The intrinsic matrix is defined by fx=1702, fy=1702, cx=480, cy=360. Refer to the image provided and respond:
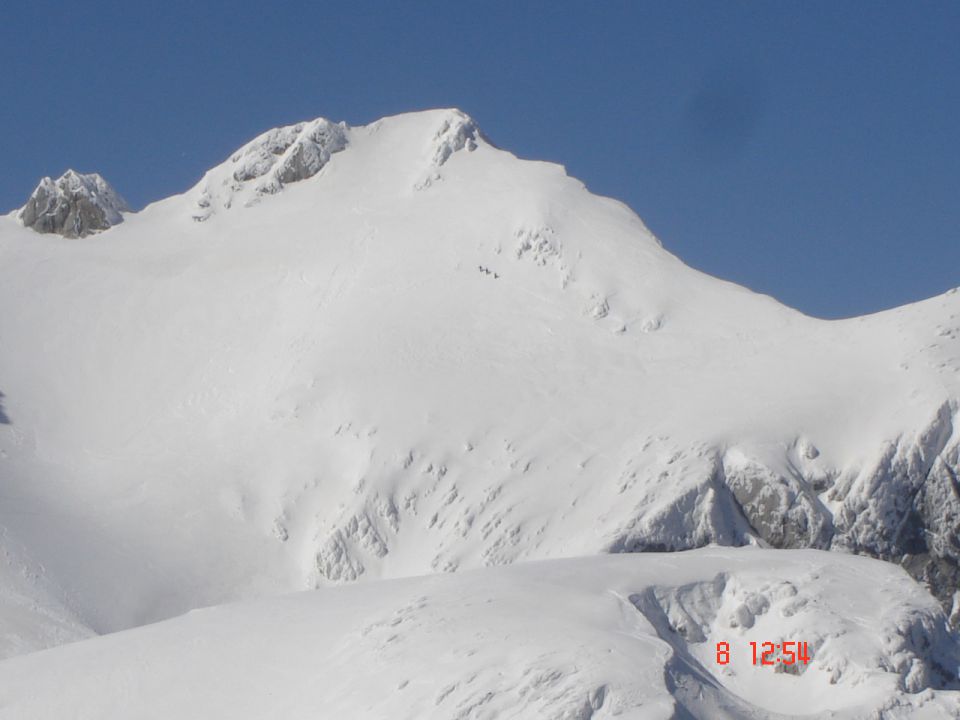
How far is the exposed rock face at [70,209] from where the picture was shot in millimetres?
129875

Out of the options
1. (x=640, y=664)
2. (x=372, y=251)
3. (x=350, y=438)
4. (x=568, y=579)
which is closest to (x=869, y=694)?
(x=640, y=664)

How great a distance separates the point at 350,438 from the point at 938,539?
3268cm

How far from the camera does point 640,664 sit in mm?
48844

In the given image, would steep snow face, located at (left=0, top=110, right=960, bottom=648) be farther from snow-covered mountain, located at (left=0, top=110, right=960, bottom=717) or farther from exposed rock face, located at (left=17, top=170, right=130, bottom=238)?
exposed rock face, located at (left=17, top=170, right=130, bottom=238)

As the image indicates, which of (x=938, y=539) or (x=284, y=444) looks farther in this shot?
(x=284, y=444)

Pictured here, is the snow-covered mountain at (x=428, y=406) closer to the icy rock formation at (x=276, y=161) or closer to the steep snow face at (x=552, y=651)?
the icy rock formation at (x=276, y=161)

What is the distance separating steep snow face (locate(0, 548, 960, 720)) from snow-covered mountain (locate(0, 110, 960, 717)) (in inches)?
884

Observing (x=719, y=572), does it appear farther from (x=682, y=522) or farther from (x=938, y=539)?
(x=938, y=539)

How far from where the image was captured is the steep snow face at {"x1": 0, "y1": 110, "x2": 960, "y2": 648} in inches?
3388

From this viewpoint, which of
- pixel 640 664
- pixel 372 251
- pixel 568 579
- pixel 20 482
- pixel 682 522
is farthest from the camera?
pixel 372 251

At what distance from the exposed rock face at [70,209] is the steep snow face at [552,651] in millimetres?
73247
